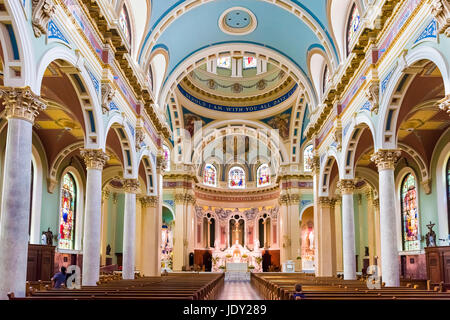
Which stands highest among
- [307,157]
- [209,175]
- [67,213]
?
[307,157]

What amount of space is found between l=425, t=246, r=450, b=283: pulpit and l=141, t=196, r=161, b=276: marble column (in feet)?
43.8

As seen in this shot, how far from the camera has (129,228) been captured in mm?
20688

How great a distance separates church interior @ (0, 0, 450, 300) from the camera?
10.5 m

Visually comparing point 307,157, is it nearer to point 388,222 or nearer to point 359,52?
point 359,52

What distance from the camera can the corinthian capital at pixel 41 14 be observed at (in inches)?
402

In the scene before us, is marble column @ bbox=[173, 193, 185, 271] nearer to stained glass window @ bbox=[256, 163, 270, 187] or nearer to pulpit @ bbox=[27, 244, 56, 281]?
stained glass window @ bbox=[256, 163, 270, 187]

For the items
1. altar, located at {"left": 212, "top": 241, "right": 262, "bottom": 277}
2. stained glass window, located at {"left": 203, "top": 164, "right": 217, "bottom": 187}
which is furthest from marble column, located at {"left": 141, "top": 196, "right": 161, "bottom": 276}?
stained glass window, located at {"left": 203, "top": 164, "right": 217, "bottom": 187}

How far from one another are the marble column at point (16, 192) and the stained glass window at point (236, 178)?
3735 cm

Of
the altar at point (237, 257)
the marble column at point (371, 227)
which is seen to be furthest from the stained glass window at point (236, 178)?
the marble column at point (371, 227)

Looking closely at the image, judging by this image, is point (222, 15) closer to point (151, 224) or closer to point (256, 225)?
point (151, 224)

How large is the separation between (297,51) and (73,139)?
40.7 feet

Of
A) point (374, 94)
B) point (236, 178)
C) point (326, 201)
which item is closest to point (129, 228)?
point (326, 201)

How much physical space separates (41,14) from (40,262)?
13.2 meters
